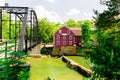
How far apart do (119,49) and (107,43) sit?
28 centimetres

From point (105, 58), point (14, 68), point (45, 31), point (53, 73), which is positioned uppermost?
point (45, 31)

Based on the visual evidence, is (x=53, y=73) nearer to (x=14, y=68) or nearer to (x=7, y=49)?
(x=7, y=49)

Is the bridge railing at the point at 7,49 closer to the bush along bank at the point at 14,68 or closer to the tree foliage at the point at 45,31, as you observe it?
the bush along bank at the point at 14,68

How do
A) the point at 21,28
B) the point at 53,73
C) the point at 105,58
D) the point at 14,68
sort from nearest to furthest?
the point at 105,58
the point at 14,68
the point at 21,28
the point at 53,73

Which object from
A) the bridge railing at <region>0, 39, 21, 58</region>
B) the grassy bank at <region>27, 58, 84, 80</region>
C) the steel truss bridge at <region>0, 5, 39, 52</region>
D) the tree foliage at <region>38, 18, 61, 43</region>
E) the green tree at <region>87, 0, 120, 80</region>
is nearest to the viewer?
the green tree at <region>87, 0, 120, 80</region>

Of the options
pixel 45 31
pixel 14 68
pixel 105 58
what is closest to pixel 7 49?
pixel 14 68

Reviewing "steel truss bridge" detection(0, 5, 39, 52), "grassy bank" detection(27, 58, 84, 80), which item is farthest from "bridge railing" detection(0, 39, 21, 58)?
"grassy bank" detection(27, 58, 84, 80)

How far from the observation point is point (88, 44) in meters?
7.85

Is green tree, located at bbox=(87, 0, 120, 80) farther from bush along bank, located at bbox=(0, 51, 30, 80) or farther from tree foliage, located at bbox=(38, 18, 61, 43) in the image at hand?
tree foliage, located at bbox=(38, 18, 61, 43)

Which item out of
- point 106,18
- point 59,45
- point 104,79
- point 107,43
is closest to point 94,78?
point 104,79

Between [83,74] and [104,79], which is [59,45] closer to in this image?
[83,74]

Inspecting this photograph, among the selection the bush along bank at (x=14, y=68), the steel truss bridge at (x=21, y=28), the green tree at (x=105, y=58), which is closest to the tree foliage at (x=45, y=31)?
the steel truss bridge at (x=21, y=28)

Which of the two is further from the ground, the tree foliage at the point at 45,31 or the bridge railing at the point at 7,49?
the tree foliage at the point at 45,31

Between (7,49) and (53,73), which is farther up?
(7,49)
